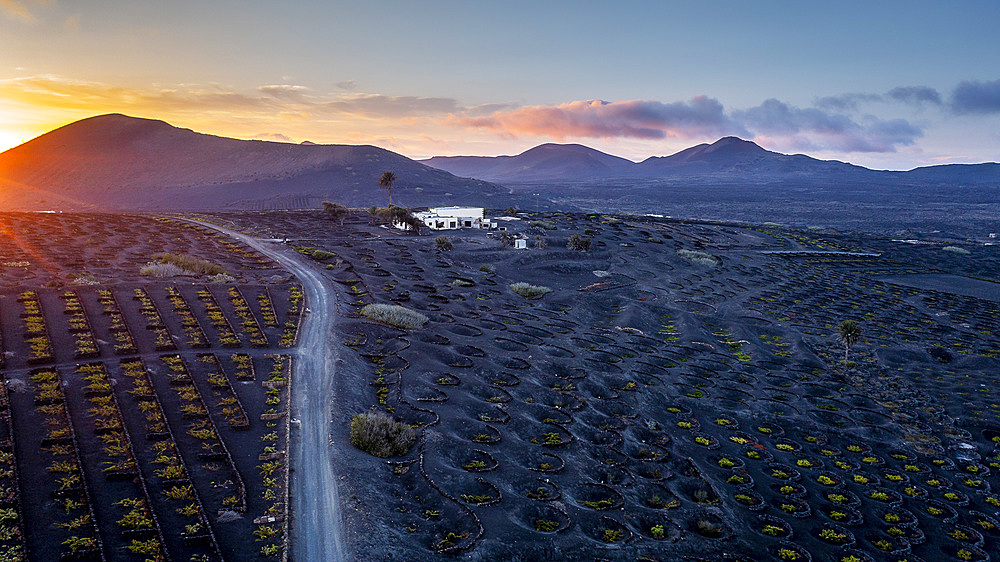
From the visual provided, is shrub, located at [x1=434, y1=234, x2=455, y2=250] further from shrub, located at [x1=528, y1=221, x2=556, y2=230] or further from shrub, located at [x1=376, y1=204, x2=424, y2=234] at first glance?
shrub, located at [x1=528, y1=221, x2=556, y2=230]

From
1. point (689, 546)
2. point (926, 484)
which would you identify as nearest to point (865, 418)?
point (926, 484)

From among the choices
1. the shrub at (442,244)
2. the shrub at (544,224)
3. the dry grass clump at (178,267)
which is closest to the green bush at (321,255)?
the dry grass clump at (178,267)

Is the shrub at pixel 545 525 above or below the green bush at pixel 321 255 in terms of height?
below

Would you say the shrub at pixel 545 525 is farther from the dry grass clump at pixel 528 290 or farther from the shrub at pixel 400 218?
the shrub at pixel 400 218

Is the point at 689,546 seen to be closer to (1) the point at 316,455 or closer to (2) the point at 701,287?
(1) the point at 316,455

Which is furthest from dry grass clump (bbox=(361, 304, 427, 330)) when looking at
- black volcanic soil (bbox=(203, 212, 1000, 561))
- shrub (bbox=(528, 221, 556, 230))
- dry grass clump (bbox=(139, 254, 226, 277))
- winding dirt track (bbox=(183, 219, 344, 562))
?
shrub (bbox=(528, 221, 556, 230))

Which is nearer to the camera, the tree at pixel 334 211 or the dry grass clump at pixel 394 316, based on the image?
the dry grass clump at pixel 394 316
